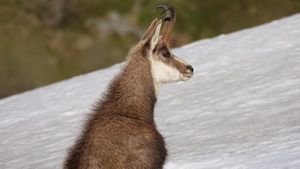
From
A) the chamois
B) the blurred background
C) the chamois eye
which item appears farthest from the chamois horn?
the blurred background

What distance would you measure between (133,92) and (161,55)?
2.55 feet

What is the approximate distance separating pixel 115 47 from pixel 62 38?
2752 millimetres

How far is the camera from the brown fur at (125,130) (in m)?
8.47

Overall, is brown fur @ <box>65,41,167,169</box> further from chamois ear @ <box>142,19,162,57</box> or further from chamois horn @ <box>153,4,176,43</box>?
chamois horn @ <box>153,4,176,43</box>

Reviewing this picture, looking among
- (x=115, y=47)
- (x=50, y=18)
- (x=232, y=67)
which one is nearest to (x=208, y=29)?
(x=115, y=47)

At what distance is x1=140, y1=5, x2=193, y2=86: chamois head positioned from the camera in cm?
1005

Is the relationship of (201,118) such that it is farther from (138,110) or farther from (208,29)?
(208,29)

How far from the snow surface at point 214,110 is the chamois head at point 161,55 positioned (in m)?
1.18

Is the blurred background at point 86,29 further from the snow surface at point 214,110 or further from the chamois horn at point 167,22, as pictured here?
the chamois horn at point 167,22

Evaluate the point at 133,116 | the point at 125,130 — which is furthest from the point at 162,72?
the point at 125,130

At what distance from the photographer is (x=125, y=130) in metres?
8.87

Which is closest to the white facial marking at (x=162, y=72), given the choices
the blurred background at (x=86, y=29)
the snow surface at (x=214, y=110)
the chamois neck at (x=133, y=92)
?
the chamois neck at (x=133, y=92)

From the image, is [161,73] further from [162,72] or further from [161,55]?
[161,55]

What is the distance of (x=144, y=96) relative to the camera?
31.8ft
